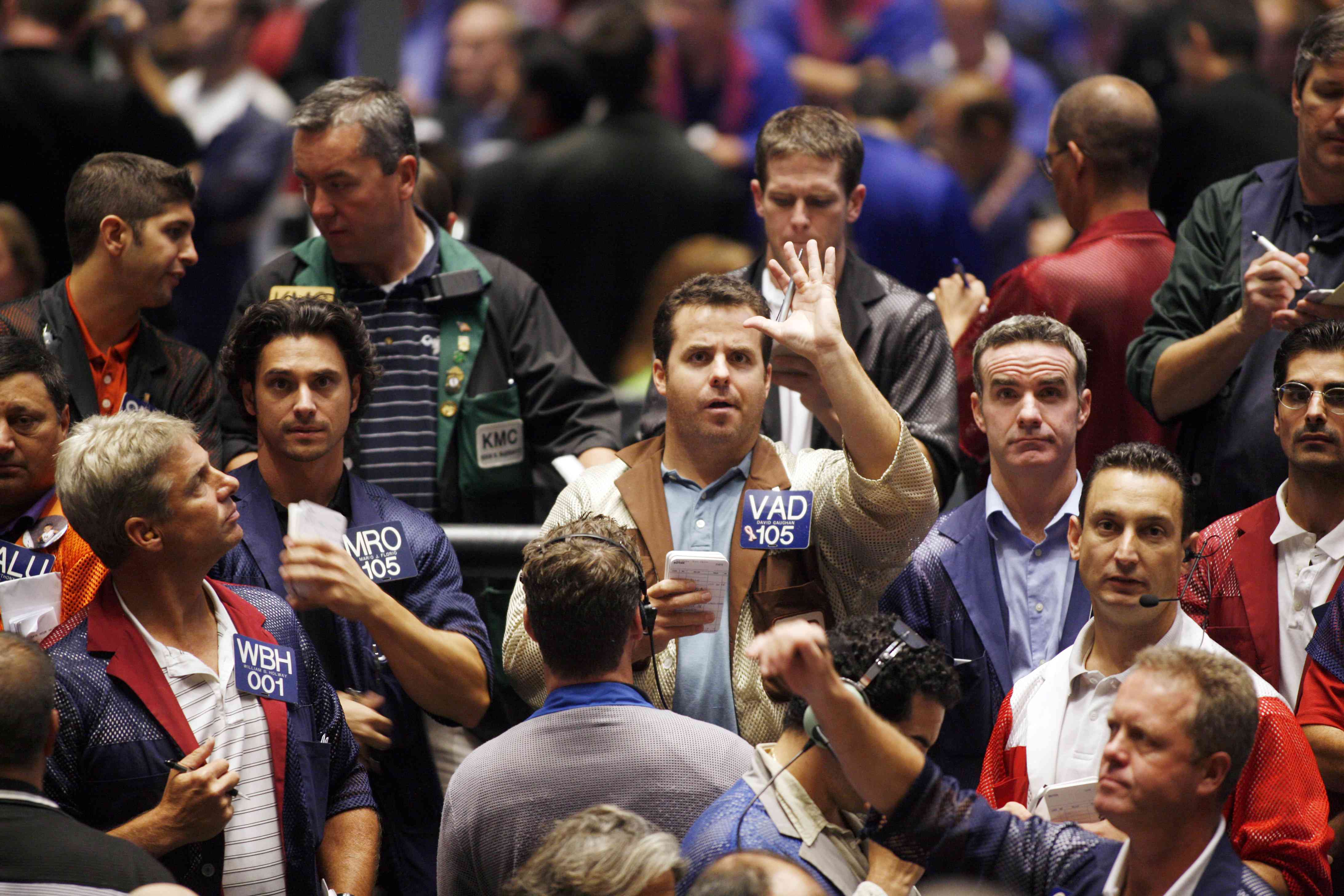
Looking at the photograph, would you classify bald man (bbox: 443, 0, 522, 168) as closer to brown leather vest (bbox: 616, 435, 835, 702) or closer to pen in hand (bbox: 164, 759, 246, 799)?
brown leather vest (bbox: 616, 435, 835, 702)

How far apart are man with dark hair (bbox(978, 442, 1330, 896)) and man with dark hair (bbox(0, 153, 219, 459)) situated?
7.67 ft

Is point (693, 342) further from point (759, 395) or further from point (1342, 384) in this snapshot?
point (1342, 384)

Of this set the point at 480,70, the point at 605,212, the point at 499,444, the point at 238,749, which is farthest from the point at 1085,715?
the point at 480,70

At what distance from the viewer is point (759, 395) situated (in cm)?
445

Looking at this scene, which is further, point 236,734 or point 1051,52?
point 1051,52

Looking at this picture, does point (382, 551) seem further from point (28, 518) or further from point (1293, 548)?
point (1293, 548)

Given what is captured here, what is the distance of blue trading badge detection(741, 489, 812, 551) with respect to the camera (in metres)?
4.18

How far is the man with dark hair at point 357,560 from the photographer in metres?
4.29

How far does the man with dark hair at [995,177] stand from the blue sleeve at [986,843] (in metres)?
5.34

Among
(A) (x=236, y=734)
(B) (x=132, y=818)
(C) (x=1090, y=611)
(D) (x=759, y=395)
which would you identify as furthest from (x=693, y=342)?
(B) (x=132, y=818)

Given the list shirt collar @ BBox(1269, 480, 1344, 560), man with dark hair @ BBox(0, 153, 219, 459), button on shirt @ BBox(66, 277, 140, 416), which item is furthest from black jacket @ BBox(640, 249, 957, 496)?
button on shirt @ BBox(66, 277, 140, 416)

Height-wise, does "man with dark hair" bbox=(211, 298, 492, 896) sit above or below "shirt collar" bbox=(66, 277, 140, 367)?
below

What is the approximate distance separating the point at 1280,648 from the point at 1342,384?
2.15 feet

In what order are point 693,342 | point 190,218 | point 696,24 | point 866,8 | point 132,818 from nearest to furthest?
point 132,818 < point 693,342 < point 190,218 < point 696,24 < point 866,8
